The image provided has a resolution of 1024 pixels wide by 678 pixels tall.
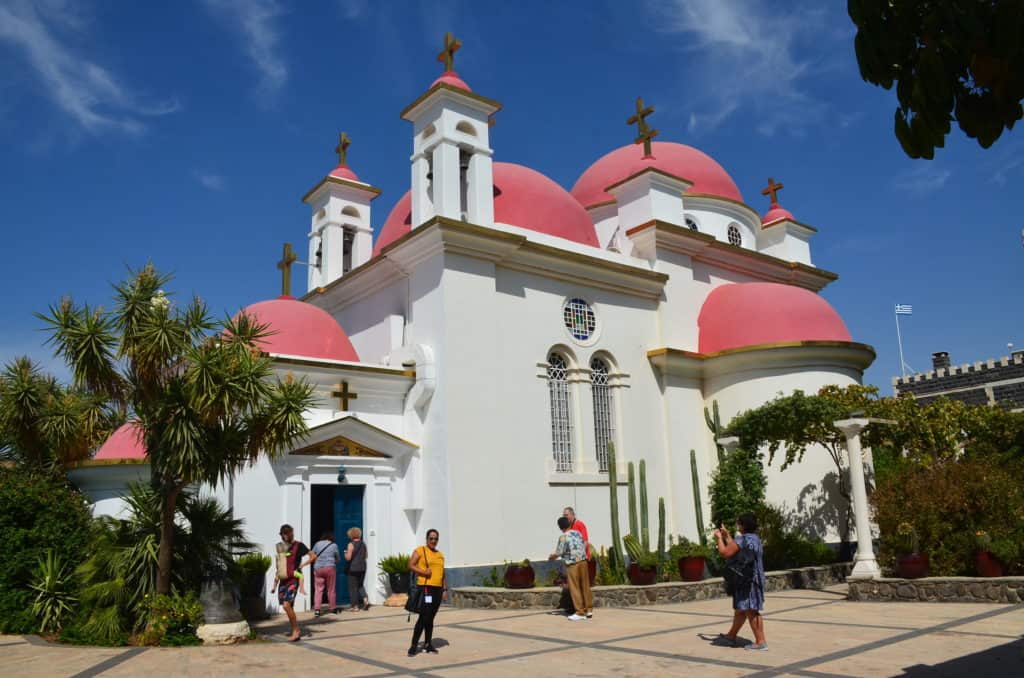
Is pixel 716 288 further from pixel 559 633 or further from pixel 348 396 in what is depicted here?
pixel 559 633

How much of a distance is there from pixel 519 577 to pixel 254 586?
4396 millimetres

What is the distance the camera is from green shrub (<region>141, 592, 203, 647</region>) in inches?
381

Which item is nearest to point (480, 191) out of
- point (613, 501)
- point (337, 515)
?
point (613, 501)

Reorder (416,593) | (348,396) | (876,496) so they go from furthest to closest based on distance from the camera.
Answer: (348,396), (876,496), (416,593)

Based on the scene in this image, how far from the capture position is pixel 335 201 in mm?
20594

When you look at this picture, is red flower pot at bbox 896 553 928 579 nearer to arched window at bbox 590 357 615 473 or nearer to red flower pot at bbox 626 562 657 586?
red flower pot at bbox 626 562 657 586

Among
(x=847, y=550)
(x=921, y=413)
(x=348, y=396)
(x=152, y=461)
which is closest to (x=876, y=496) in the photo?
(x=921, y=413)

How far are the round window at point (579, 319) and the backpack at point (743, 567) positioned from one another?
912cm

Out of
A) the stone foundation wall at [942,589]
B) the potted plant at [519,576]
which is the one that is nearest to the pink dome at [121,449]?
the potted plant at [519,576]

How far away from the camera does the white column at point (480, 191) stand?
16.4 meters

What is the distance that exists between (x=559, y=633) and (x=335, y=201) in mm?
13531

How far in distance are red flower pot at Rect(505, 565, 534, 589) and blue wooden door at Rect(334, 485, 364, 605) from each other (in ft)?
10.0

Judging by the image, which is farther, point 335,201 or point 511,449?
point 335,201

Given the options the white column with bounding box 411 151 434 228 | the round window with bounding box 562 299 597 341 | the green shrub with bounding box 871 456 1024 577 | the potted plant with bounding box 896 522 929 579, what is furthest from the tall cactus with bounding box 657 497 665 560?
the white column with bounding box 411 151 434 228
